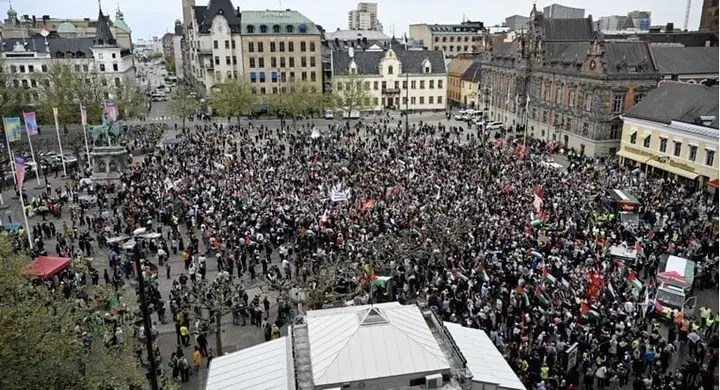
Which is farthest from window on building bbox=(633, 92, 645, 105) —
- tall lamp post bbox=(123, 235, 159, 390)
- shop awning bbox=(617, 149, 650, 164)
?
tall lamp post bbox=(123, 235, 159, 390)

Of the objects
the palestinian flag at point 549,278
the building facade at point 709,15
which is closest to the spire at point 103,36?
the palestinian flag at point 549,278

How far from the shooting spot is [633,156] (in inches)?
1935

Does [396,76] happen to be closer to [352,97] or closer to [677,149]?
[352,97]

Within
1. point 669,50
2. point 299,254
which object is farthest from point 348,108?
point 299,254


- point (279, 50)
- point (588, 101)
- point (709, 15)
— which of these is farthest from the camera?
point (709, 15)

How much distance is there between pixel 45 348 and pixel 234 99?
206 feet

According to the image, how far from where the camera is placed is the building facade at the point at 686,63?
54.6m

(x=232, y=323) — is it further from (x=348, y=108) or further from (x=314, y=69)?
(x=314, y=69)

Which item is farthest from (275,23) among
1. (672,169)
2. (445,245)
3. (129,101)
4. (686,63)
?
(445,245)

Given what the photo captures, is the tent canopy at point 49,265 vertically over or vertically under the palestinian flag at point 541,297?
over

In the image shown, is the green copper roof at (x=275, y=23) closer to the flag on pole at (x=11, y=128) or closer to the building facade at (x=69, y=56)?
the building facade at (x=69, y=56)

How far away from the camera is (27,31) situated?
105125 mm

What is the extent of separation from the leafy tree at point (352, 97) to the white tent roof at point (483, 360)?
2415 inches

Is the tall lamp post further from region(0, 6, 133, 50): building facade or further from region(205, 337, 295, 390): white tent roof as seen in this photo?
region(0, 6, 133, 50): building facade
